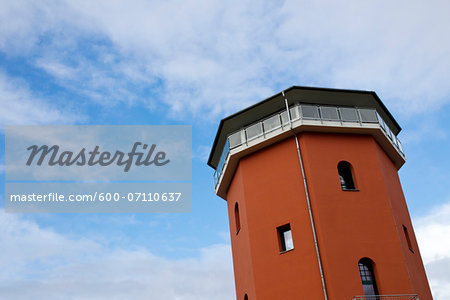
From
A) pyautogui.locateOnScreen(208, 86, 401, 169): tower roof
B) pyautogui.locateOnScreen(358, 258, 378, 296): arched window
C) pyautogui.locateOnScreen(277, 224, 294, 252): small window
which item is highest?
pyautogui.locateOnScreen(208, 86, 401, 169): tower roof

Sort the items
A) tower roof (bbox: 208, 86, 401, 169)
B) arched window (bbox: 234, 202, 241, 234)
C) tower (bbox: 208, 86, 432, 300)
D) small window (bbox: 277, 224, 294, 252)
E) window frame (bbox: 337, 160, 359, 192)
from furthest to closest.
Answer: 1. arched window (bbox: 234, 202, 241, 234)
2. tower roof (bbox: 208, 86, 401, 169)
3. window frame (bbox: 337, 160, 359, 192)
4. small window (bbox: 277, 224, 294, 252)
5. tower (bbox: 208, 86, 432, 300)

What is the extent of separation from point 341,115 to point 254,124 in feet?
12.6

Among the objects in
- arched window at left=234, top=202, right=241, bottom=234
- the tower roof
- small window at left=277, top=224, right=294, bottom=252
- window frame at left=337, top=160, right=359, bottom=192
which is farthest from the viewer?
arched window at left=234, top=202, right=241, bottom=234

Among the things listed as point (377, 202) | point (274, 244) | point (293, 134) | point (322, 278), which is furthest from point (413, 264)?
point (293, 134)

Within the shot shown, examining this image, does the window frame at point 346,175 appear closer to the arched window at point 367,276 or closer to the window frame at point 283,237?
the window frame at point 283,237

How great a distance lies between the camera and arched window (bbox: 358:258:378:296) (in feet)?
53.2

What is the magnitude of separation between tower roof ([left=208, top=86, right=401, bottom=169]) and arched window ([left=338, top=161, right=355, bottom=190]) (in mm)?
2955

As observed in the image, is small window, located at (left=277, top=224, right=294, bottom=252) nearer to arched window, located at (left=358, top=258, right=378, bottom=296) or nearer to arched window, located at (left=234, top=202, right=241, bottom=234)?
arched window, located at (left=358, top=258, right=378, bottom=296)

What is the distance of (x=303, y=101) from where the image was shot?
19938 millimetres

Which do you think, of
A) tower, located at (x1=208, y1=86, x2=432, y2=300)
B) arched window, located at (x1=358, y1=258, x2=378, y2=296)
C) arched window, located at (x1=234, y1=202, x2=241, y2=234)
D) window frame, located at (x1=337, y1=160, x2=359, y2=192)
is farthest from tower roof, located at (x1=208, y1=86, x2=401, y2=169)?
arched window, located at (x1=358, y1=258, x2=378, y2=296)

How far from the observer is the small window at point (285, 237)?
1770 centimetres

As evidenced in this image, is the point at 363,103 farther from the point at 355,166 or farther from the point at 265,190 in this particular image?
the point at 265,190

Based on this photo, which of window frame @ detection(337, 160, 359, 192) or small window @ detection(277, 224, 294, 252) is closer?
small window @ detection(277, 224, 294, 252)

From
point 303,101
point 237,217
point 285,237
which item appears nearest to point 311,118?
point 303,101
